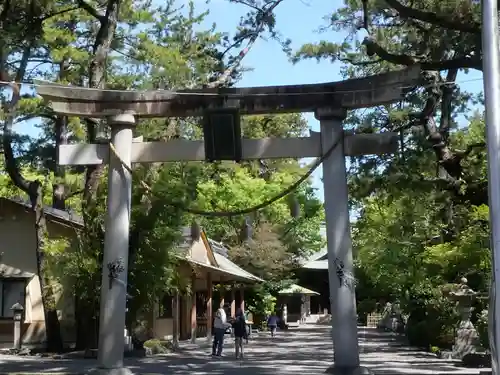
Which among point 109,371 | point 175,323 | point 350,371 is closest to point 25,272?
point 175,323

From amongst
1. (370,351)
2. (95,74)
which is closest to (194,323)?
(370,351)

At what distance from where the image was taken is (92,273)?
74.8 ft

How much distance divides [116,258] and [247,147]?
11.7 feet

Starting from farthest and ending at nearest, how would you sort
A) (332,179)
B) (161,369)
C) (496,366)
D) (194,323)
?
(194,323) → (161,369) → (332,179) → (496,366)

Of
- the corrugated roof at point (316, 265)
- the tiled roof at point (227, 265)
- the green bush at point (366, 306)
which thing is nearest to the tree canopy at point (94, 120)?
the tiled roof at point (227, 265)

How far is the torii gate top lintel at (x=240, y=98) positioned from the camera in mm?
14812

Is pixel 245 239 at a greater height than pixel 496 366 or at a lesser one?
greater

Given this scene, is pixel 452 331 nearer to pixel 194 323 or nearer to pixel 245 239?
pixel 194 323

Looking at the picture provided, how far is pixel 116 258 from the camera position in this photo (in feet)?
48.8

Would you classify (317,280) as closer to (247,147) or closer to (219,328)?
(219,328)

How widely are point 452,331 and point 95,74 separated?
15.1 metres

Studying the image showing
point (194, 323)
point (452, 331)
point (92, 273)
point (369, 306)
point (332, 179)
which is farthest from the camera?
point (369, 306)

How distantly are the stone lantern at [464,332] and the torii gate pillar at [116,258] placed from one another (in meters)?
10.5

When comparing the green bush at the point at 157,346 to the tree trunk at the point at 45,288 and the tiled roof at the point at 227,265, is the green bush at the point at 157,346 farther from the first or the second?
the tiled roof at the point at 227,265
